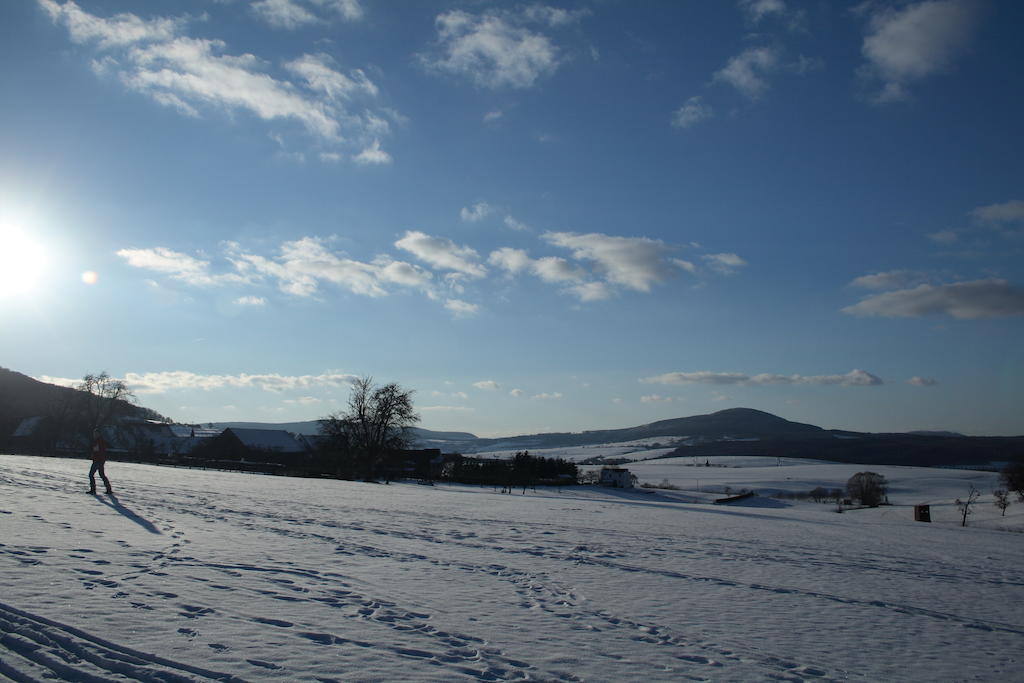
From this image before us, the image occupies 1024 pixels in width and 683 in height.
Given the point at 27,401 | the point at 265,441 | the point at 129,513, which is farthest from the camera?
the point at 27,401

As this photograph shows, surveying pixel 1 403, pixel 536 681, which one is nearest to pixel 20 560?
pixel 536 681

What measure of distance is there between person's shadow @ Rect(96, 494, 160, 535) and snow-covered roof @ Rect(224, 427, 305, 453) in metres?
85.0

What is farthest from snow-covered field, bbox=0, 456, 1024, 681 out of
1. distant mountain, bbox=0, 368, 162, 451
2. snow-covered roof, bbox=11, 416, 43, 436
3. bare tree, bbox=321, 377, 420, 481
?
snow-covered roof, bbox=11, 416, 43, 436

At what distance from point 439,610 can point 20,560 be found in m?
6.34

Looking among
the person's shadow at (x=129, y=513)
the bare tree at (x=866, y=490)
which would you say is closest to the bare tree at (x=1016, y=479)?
the bare tree at (x=866, y=490)

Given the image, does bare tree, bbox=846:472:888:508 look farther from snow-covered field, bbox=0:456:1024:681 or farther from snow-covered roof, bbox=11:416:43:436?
snow-covered roof, bbox=11:416:43:436

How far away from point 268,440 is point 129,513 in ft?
307

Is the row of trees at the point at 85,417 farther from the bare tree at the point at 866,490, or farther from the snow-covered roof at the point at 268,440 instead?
the bare tree at the point at 866,490

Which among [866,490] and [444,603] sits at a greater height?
[444,603]

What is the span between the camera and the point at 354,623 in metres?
7.80

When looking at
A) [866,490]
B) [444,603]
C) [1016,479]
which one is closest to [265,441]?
[866,490]

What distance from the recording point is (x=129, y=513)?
15453 mm

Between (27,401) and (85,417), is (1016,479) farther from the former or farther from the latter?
(27,401)

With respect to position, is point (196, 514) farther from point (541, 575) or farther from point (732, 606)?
point (732, 606)
